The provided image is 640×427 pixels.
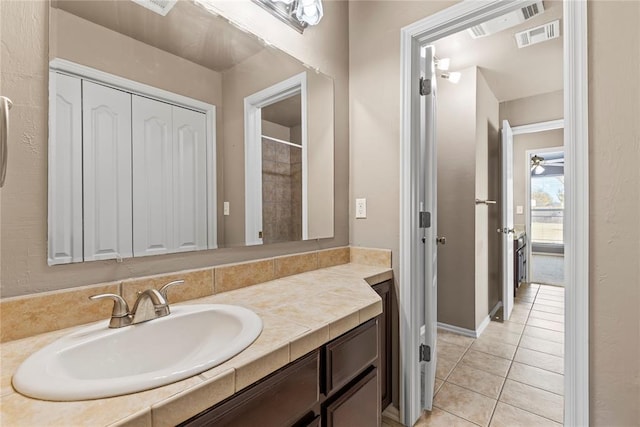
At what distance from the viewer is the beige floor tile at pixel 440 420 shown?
5.31 ft

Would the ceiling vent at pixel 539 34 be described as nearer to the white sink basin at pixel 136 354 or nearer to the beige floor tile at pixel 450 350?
the beige floor tile at pixel 450 350

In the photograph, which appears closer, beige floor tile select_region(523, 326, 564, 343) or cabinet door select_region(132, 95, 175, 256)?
cabinet door select_region(132, 95, 175, 256)

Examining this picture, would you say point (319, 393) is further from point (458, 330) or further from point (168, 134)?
point (458, 330)

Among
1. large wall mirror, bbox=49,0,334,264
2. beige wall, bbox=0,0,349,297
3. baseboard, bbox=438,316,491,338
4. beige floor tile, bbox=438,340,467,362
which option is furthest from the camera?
baseboard, bbox=438,316,491,338

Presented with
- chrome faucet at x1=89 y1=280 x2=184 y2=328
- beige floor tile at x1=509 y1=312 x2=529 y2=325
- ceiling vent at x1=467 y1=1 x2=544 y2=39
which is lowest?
beige floor tile at x1=509 y1=312 x2=529 y2=325

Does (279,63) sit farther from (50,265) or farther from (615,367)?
(615,367)

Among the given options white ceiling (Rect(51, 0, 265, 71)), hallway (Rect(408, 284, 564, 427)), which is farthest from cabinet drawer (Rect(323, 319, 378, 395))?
white ceiling (Rect(51, 0, 265, 71))

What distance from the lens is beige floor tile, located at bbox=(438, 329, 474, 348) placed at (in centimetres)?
264

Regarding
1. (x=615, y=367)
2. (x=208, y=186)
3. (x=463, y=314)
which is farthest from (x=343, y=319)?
(x=463, y=314)

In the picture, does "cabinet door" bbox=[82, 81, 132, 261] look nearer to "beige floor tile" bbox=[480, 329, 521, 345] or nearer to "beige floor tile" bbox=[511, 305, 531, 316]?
"beige floor tile" bbox=[480, 329, 521, 345]

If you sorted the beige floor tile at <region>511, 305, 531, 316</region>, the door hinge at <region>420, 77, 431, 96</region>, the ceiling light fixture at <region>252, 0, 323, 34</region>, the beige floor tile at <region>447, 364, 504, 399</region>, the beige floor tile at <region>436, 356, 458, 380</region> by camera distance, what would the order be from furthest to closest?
1. the beige floor tile at <region>511, 305, 531, 316</region>
2. the beige floor tile at <region>436, 356, 458, 380</region>
3. the beige floor tile at <region>447, 364, 504, 399</region>
4. the door hinge at <region>420, 77, 431, 96</region>
5. the ceiling light fixture at <region>252, 0, 323, 34</region>

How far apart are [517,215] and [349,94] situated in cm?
465

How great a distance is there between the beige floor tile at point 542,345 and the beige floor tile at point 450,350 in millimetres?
570

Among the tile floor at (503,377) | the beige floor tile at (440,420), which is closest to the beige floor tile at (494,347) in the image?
the tile floor at (503,377)
